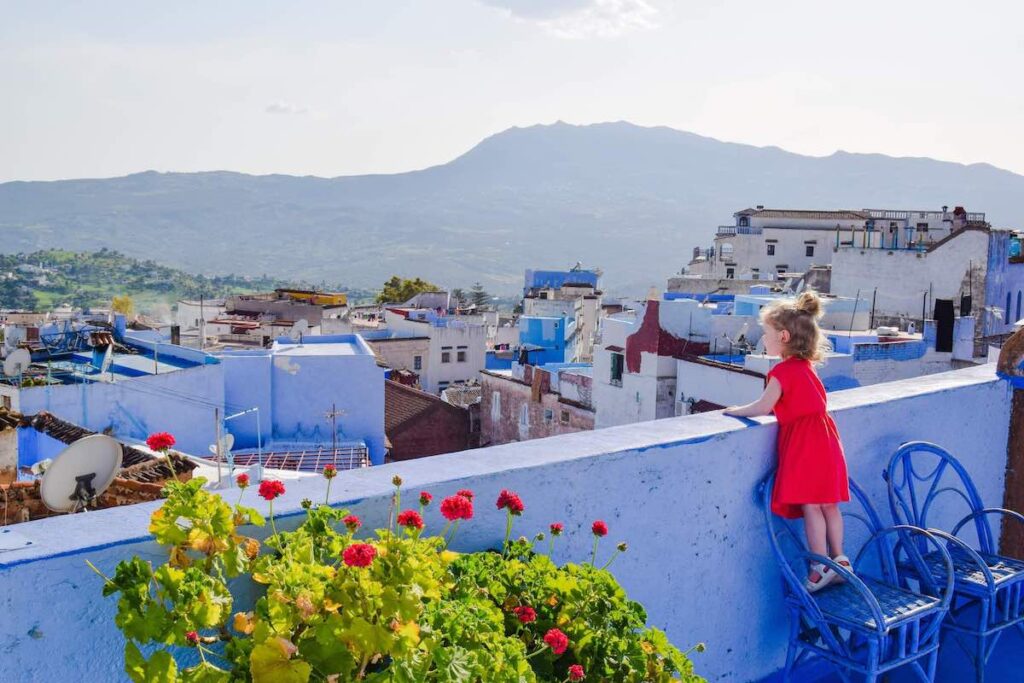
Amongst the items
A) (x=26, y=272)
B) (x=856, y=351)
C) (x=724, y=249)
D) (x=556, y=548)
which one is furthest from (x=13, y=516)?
(x=26, y=272)

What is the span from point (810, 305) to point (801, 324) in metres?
0.11

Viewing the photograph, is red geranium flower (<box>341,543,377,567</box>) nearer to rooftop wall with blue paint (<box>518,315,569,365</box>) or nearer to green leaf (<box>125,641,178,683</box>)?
green leaf (<box>125,641,178,683</box>)

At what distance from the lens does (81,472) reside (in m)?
3.88

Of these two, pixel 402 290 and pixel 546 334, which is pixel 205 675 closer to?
pixel 546 334

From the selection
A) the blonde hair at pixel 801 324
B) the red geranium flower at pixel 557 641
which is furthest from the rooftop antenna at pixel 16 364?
the red geranium flower at pixel 557 641

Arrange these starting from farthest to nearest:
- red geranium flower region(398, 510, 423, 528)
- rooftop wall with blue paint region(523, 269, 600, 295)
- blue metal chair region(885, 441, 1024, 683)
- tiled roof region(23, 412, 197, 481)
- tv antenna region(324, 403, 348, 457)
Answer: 1. rooftop wall with blue paint region(523, 269, 600, 295)
2. tv antenna region(324, 403, 348, 457)
3. tiled roof region(23, 412, 197, 481)
4. blue metal chair region(885, 441, 1024, 683)
5. red geranium flower region(398, 510, 423, 528)

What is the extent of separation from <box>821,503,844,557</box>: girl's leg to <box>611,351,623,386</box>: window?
1670 centimetres

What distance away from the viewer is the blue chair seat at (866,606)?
309 cm

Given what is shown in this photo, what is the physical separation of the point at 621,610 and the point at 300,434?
16789 mm

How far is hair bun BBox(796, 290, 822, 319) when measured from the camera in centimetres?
346

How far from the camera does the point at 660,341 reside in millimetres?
18703

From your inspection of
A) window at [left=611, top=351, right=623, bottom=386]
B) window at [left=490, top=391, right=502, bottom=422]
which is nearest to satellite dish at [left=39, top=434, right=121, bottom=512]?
window at [left=611, top=351, right=623, bottom=386]

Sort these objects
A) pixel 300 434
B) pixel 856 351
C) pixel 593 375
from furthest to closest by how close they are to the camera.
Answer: pixel 593 375 → pixel 300 434 → pixel 856 351

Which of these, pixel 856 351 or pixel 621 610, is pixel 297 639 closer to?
pixel 621 610
